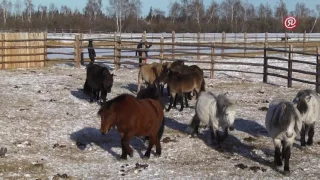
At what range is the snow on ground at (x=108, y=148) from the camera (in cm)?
675

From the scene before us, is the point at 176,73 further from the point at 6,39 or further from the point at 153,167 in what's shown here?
the point at 6,39

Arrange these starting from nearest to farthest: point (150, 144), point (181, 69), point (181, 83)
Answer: point (150, 144) < point (181, 83) < point (181, 69)

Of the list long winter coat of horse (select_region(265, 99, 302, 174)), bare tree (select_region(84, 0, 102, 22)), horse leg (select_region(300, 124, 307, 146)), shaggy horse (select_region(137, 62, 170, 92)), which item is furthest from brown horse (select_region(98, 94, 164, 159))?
bare tree (select_region(84, 0, 102, 22))

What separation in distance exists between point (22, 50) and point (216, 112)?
14.7 meters

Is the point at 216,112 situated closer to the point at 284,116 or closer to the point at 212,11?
the point at 284,116

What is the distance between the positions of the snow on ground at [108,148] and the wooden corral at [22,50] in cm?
769

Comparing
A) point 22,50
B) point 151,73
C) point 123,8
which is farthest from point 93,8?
point 151,73

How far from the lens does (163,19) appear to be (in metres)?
89.8

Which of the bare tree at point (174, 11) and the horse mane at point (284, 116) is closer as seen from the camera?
the horse mane at point (284, 116)

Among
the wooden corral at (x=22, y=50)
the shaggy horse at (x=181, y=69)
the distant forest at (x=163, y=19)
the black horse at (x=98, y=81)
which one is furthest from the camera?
the distant forest at (x=163, y=19)

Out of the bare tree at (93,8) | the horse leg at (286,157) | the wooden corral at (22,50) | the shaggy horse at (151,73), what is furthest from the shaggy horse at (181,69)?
the bare tree at (93,8)

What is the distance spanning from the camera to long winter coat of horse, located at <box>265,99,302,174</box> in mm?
6621

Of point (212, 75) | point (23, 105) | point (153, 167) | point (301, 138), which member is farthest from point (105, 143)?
point (212, 75)

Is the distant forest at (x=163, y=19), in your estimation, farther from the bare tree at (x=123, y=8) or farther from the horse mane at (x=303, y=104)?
the horse mane at (x=303, y=104)
